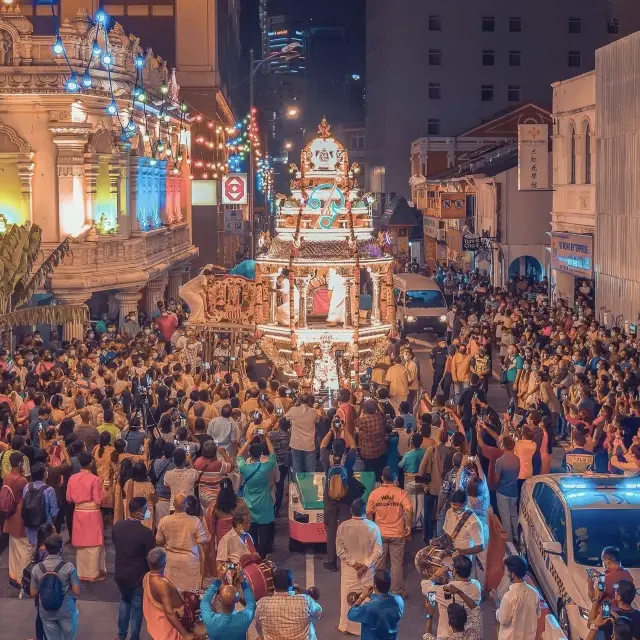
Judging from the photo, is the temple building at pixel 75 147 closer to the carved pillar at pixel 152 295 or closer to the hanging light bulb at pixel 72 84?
the hanging light bulb at pixel 72 84

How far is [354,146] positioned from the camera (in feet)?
317

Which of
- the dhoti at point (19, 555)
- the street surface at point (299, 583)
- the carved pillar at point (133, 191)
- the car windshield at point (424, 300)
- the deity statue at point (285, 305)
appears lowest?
the street surface at point (299, 583)

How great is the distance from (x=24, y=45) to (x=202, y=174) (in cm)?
2015

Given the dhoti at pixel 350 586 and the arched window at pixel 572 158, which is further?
the arched window at pixel 572 158

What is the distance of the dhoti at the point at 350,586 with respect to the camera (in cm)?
1245

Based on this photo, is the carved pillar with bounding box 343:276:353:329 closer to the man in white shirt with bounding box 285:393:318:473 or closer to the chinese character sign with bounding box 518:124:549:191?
the man in white shirt with bounding box 285:393:318:473

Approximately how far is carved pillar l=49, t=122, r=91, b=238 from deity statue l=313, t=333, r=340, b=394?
1107cm

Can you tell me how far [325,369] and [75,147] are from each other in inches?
463

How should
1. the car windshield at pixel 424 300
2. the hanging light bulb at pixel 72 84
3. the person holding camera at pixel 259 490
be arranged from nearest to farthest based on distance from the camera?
the person holding camera at pixel 259 490, the hanging light bulb at pixel 72 84, the car windshield at pixel 424 300

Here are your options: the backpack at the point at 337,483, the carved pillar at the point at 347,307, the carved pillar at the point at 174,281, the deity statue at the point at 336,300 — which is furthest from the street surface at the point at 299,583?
the carved pillar at the point at 174,281

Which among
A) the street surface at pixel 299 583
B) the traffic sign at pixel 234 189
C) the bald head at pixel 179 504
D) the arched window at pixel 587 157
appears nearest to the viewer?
the bald head at pixel 179 504

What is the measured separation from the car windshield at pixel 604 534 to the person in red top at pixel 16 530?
19.2 ft

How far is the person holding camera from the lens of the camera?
568 inches

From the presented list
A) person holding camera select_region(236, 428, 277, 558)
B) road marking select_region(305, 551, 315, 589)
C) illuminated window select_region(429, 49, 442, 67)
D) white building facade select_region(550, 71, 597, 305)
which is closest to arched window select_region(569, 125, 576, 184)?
white building facade select_region(550, 71, 597, 305)
